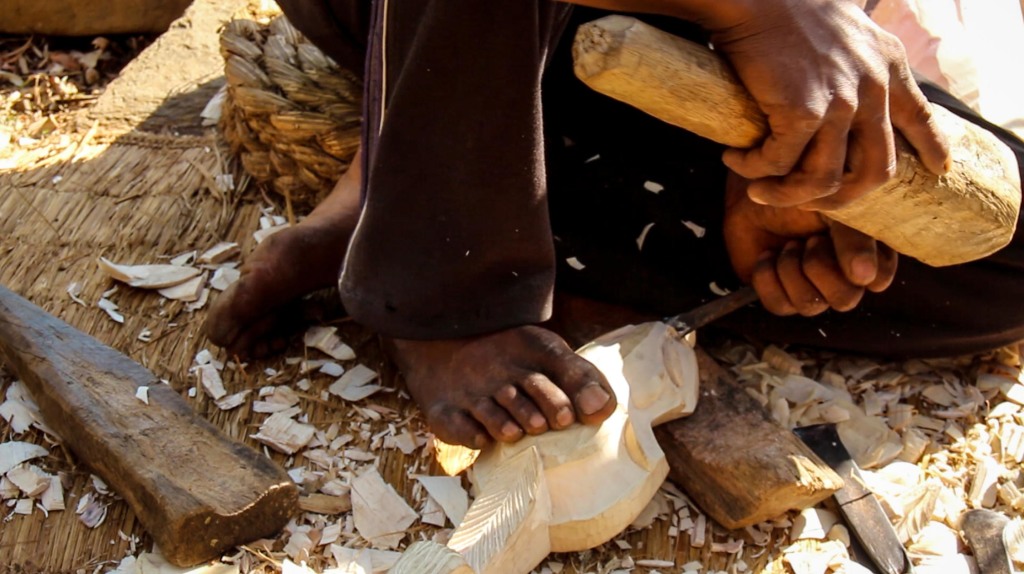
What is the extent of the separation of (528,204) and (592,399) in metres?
0.28

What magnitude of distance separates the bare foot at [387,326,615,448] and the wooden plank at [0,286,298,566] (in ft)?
0.79

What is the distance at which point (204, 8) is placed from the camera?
268cm

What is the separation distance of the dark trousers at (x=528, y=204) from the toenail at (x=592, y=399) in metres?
0.17

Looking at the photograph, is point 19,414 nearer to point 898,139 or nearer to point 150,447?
point 150,447

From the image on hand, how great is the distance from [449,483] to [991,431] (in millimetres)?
896

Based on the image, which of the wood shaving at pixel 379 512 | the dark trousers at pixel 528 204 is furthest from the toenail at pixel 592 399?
the wood shaving at pixel 379 512

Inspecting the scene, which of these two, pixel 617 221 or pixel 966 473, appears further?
pixel 617 221

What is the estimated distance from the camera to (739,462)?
4.96 ft

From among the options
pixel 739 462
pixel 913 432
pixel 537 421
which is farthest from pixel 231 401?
pixel 913 432

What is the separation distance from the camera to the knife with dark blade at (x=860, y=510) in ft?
4.91

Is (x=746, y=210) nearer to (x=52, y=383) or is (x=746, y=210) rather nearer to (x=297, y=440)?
(x=297, y=440)

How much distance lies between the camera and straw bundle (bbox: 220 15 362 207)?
2082mm

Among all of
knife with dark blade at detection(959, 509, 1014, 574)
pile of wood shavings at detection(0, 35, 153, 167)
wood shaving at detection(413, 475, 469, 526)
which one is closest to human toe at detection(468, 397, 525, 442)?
wood shaving at detection(413, 475, 469, 526)

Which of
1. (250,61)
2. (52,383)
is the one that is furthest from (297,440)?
(250,61)
